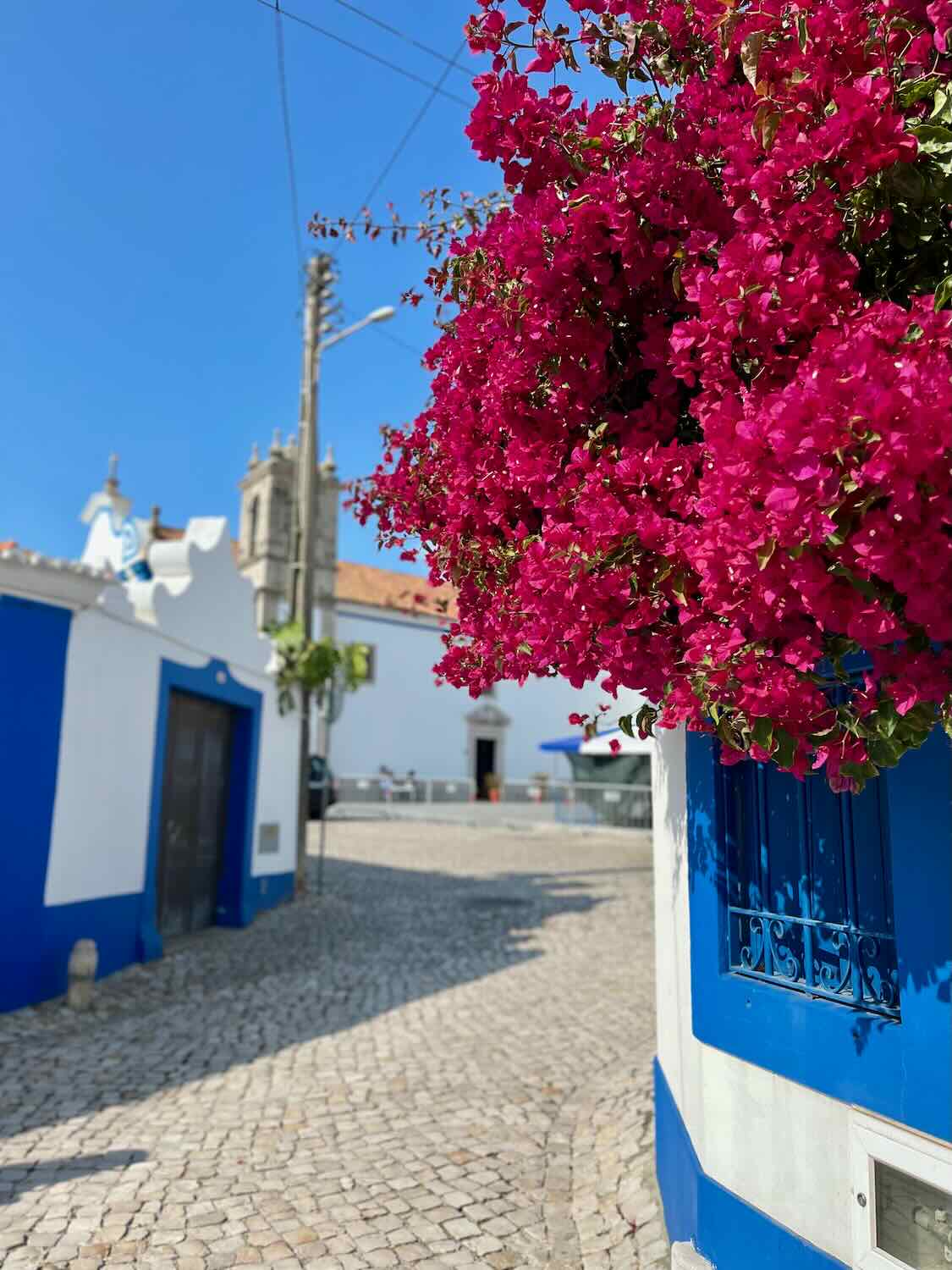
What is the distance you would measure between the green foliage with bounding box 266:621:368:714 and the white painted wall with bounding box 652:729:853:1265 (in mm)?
8858

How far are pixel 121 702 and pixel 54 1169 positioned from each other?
165 inches

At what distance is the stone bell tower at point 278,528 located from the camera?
35.9 metres

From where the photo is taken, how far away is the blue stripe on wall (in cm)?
641

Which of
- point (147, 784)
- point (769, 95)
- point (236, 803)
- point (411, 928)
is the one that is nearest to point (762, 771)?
point (769, 95)

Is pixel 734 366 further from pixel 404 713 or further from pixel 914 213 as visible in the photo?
pixel 404 713

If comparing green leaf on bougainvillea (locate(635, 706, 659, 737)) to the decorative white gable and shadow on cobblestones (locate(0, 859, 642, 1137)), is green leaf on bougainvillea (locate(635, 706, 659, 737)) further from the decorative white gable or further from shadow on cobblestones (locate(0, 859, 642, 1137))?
the decorative white gable

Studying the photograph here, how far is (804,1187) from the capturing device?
2.47m

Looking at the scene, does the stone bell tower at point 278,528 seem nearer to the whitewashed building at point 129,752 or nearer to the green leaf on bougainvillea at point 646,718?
the whitewashed building at point 129,752

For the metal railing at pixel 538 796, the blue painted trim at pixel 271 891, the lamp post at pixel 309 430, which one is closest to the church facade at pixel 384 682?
the metal railing at pixel 538 796

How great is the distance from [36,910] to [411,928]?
4.30 meters

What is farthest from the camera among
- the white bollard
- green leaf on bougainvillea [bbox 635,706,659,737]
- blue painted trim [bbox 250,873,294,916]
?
blue painted trim [bbox 250,873,294,916]

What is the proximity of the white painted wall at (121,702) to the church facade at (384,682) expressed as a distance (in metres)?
24.5

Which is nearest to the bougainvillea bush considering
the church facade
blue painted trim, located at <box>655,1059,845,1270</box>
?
blue painted trim, located at <box>655,1059,845,1270</box>

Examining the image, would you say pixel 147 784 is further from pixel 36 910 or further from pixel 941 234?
pixel 941 234
